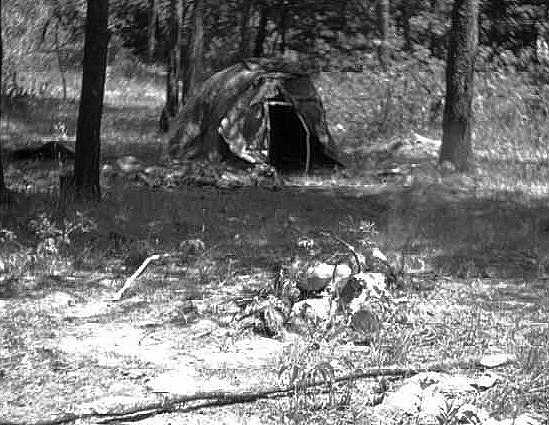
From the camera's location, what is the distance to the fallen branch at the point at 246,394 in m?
4.98

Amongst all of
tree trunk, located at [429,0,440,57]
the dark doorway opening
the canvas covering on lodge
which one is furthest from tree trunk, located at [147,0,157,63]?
the canvas covering on lodge

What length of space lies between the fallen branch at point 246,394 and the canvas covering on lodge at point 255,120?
11035 mm

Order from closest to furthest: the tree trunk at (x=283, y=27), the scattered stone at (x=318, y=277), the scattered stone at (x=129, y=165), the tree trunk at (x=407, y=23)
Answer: the scattered stone at (x=318, y=277) → the scattered stone at (x=129, y=165) → the tree trunk at (x=407, y=23) → the tree trunk at (x=283, y=27)

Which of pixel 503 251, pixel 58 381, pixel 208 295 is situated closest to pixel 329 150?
pixel 503 251

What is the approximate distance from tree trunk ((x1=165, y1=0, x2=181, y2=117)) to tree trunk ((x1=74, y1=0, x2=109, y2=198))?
10553 mm

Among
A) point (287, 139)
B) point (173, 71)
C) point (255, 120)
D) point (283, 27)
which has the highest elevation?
point (283, 27)

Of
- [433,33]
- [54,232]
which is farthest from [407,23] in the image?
[54,232]

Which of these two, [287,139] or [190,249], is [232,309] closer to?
[190,249]

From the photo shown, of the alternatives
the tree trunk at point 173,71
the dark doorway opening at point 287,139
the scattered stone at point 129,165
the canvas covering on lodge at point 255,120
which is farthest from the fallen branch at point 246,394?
the tree trunk at point 173,71

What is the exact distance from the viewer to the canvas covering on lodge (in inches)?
671

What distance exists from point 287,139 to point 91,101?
660 centimetres

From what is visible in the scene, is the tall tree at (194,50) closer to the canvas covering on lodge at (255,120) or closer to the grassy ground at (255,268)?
the grassy ground at (255,268)

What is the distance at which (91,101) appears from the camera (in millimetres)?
12320

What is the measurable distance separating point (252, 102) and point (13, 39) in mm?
21367
